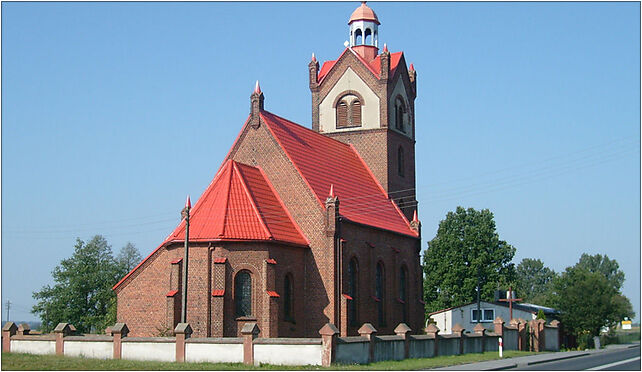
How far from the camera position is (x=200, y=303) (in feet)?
124

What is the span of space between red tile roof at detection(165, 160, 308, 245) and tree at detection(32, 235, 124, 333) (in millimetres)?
25882

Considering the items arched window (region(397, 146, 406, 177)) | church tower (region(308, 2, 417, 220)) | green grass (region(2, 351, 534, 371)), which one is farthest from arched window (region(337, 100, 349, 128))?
green grass (region(2, 351, 534, 371))

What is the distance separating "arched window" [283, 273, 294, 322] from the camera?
39.7 metres

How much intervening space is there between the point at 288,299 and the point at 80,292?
30.3 m

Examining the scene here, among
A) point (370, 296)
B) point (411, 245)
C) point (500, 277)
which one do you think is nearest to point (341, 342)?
point (370, 296)

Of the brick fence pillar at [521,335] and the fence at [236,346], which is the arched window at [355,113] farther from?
the fence at [236,346]

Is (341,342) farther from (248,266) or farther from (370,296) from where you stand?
(370,296)

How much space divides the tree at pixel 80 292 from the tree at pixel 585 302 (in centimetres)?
3483

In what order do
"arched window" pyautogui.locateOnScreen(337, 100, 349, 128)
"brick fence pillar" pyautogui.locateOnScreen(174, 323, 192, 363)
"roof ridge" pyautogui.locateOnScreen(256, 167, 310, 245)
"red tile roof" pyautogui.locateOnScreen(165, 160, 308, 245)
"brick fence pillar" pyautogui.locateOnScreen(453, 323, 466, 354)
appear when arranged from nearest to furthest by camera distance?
"brick fence pillar" pyautogui.locateOnScreen(174, 323, 192, 363) → "red tile roof" pyautogui.locateOnScreen(165, 160, 308, 245) → "roof ridge" pyautogui.locateOnScreen(256, 167, 310, 245) → "brick fence pillar" pyautogui.locateOnScreen(453, 323, 466, 354) → "arched window" pyautogui.locateOnScreen(337, 100, 349, 128)

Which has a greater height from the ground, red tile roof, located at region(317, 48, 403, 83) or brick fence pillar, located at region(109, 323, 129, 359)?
red tile roof, located at region(317, 48, 403, 83)

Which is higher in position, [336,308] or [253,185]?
[253,185]

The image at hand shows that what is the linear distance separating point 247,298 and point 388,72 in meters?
19.9

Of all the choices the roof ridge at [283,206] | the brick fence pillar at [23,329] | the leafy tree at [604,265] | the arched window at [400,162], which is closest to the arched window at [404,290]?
the arched window at [400,162]

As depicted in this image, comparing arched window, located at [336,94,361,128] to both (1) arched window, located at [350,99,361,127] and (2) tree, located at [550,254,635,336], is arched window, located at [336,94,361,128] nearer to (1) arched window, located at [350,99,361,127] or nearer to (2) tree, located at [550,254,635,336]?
(1) arched window, located at [350,99,361,127]
